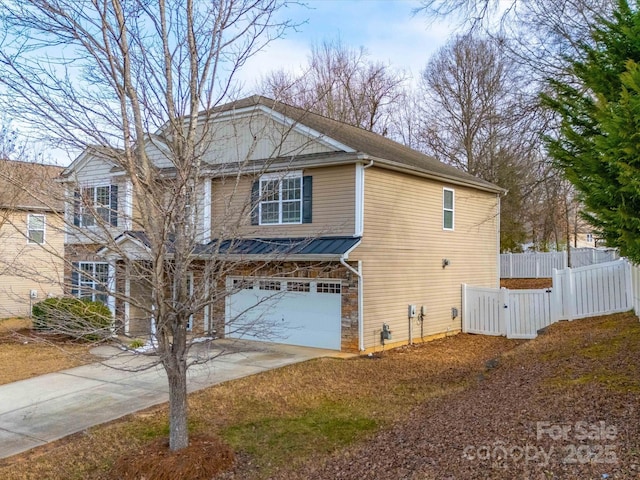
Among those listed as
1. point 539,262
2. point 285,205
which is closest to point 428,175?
point 285,205

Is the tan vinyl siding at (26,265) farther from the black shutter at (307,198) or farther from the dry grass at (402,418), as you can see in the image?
the black shutter at (307,198)

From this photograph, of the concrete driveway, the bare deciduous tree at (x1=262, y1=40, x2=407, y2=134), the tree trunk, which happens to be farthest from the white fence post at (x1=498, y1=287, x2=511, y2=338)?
the bare deciduous tree at (x1=262, y1=40, x2=407, y2=134)

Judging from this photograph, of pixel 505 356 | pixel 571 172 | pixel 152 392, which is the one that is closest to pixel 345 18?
pixel 571 172

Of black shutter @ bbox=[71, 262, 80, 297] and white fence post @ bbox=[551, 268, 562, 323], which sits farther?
white fence post @ bbox=[551, 268, 562, 323]

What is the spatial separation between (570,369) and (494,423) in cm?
229

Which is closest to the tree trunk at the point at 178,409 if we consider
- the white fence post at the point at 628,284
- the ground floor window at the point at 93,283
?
the ground floor window at the point at 93,283

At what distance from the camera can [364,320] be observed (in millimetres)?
11586

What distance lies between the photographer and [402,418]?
20.7 ft

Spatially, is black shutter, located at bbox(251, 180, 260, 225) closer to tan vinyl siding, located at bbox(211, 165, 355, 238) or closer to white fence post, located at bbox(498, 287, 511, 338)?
tan vinyl siding, located at bbox(211, 165, 355, 238)

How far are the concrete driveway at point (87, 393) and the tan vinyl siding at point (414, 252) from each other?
2.10 m

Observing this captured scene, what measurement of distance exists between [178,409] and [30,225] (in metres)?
4.02

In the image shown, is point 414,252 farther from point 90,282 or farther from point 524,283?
point 524,283

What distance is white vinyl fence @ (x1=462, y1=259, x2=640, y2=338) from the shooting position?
10.5 metres

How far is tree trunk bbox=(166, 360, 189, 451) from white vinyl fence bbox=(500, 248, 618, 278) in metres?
22.7
